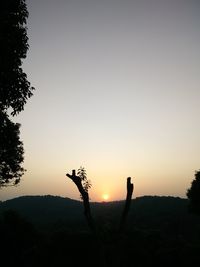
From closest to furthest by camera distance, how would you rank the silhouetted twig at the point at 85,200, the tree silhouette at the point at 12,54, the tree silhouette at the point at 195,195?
the silhouetted twig at the point at 85,200
the tree silhouette at the point at 12,54
the tree silhouette at the point at 195,195

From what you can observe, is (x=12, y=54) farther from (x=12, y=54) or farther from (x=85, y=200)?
(x=85, y=200)

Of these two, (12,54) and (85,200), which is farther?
(12,54)

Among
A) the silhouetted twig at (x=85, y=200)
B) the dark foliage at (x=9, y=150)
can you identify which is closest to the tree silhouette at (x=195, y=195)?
the dark foliage at (x=9, y=150)

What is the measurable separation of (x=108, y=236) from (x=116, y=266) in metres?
20.3

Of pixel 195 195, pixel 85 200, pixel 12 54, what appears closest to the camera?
pixel 85 200

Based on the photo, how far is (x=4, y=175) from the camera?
1296 inches

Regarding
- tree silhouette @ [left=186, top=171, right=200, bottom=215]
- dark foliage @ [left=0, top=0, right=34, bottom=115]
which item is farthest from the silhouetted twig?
tree silhouette @ [left=186, top=171, right=200, bottom=215]

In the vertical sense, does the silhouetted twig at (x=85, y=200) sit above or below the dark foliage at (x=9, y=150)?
below

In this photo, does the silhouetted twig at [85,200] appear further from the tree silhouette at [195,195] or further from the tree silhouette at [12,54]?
the tree silhouette at [195,195]

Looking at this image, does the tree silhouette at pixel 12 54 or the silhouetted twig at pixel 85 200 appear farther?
the tree silhouette at pixel 12 54

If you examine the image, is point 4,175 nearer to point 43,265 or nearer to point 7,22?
point 43,265

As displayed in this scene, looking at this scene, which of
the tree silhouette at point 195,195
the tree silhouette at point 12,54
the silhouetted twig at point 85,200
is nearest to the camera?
the silhouetted twig at point 85,200

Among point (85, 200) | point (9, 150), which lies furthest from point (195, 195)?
point (85, 200)

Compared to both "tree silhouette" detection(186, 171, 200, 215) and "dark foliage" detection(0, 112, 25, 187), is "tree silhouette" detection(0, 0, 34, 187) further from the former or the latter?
"tree silhouette" detection(186, 171, 200, 215)
